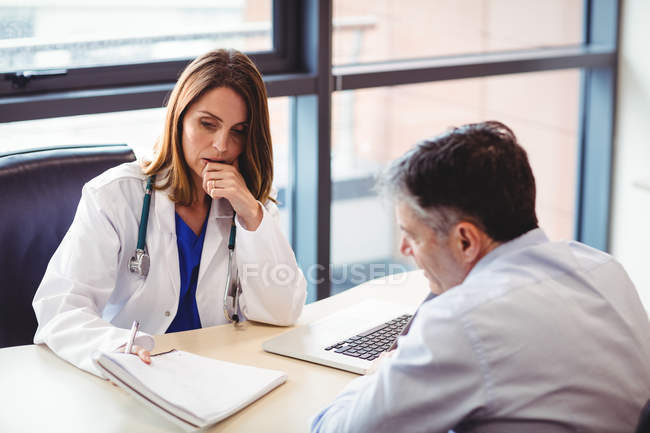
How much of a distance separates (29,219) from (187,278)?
0.40m

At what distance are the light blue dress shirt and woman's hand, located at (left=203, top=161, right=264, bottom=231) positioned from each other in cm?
80

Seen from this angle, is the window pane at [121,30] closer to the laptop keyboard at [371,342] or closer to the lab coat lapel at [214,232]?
the lab coat lapel at [214,232]

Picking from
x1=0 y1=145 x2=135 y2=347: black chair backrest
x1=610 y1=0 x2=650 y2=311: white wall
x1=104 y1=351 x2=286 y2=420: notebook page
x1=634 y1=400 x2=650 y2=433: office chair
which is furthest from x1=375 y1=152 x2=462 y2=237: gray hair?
x1=610 y1=0 x2=650 y2=311: white wall

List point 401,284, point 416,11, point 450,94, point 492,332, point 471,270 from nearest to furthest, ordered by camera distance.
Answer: point 492,332
point 471,270
point 401,284
point 416,11
point 450,94

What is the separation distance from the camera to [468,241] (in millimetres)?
1178

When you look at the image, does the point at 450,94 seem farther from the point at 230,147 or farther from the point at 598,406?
the point at 598,406

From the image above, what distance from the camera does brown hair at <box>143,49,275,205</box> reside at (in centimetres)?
187

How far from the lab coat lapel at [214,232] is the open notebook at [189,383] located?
0.40 m

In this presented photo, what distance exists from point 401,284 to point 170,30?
1.25 m

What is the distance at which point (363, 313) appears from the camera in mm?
1836

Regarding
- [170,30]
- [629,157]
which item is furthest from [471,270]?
[629,157]

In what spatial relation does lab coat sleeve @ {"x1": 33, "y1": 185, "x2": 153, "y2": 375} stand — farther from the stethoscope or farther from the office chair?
the office chair

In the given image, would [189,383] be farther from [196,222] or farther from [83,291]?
[196,222]

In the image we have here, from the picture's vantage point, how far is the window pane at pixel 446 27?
119 inches
